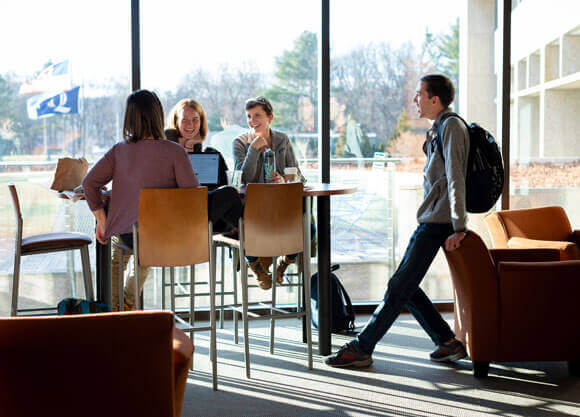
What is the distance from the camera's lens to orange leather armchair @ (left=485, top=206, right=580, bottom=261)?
4.40 m

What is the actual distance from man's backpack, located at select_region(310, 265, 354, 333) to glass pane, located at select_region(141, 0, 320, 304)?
837 mm

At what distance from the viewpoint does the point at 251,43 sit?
193 inches

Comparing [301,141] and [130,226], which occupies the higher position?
[301,141]

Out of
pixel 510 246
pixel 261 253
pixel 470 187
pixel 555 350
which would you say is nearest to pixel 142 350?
pixel 261 253

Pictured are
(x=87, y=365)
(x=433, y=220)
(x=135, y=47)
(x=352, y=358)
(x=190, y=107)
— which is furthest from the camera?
(x=135, y=47)

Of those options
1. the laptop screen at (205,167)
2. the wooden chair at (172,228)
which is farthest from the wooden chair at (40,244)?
the laptop screen at (205,167)

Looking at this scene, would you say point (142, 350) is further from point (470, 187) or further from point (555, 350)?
point (555, 350)

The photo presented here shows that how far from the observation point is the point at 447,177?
3404mm

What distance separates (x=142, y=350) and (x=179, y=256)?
5.46ft

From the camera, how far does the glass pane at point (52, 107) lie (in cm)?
466

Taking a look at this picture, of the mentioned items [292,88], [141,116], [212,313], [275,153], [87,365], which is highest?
[292,88]

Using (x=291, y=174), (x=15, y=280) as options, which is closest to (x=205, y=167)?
(x=291, y=174)

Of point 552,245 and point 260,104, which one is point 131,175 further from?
point 552,245

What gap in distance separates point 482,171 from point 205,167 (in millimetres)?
1716
